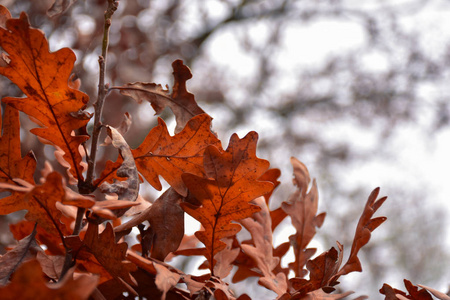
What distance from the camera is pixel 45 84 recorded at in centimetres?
40

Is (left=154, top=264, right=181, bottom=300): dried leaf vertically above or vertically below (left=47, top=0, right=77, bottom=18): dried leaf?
below

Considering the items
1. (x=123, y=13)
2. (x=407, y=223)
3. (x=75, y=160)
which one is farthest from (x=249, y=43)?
(x=75, y=160)

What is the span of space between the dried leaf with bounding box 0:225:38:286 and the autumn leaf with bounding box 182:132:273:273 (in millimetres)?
148

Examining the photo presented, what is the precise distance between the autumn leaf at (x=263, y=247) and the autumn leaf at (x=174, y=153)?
0.35ft

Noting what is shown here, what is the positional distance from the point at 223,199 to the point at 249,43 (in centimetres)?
563

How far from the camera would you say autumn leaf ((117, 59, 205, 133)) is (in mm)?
485

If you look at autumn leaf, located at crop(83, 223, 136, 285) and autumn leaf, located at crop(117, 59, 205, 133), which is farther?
autumn leaf, located at crop(117, 59, 205, 133)

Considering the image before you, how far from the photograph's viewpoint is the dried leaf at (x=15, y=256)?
36cm

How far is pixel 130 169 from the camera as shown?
1.30 feet

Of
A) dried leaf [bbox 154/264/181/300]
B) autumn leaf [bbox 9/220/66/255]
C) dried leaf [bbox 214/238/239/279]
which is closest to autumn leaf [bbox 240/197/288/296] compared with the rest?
dried leaf [bbox 214/238/239/279]

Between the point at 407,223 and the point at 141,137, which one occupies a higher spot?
the point at 407,223

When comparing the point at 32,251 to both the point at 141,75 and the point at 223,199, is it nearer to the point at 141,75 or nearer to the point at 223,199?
the point at 223,199

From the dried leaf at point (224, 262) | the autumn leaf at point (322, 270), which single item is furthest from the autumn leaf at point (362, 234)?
the dried leaf at point (224, 262)

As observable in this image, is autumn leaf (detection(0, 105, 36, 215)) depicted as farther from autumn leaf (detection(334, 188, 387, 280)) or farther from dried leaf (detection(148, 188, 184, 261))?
autumn leaf (detection(334, 188, 387, 280))
